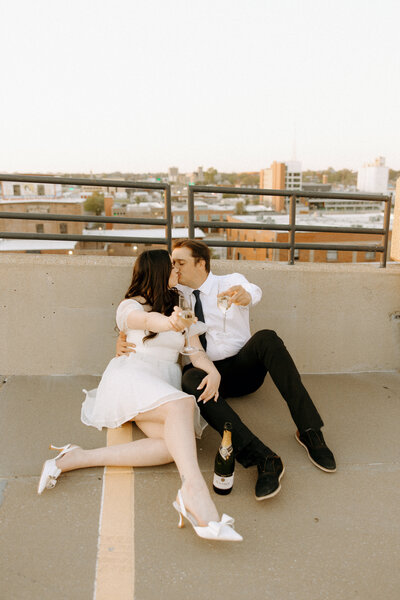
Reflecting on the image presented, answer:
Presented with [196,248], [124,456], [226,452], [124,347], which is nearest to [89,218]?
[196,248]

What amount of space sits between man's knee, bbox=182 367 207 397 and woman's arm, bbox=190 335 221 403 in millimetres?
42

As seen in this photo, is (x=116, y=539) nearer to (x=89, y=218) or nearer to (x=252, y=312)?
(x=252, y=312)

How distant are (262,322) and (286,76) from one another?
25.8m

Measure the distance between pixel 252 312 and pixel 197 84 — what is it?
1127 inches

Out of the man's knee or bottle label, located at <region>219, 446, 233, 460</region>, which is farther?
the man's knee

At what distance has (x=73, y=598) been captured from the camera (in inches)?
74.0

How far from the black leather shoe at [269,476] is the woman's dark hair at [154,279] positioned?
3.71 feet

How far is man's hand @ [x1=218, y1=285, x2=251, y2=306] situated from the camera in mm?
3186

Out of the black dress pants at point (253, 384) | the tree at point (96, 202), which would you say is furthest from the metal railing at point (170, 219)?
the tree at point (96, 202)

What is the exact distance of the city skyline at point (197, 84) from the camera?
7.30 meters

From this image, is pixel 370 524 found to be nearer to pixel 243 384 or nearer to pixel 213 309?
pixel 243 384

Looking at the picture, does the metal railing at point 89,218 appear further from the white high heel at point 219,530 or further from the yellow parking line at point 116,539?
the white high heel at point 219,530

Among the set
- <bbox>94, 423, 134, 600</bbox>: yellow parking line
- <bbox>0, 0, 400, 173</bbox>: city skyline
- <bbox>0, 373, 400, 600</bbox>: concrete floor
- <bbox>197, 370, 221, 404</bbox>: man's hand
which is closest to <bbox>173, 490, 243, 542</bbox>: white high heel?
<bbox>0, 373, 400, 600</bbox>: concrete floor

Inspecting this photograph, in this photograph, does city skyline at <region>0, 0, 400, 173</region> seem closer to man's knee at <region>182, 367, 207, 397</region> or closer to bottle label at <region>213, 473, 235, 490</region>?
man's knee at <region>182, 367, 207, 397</region>
